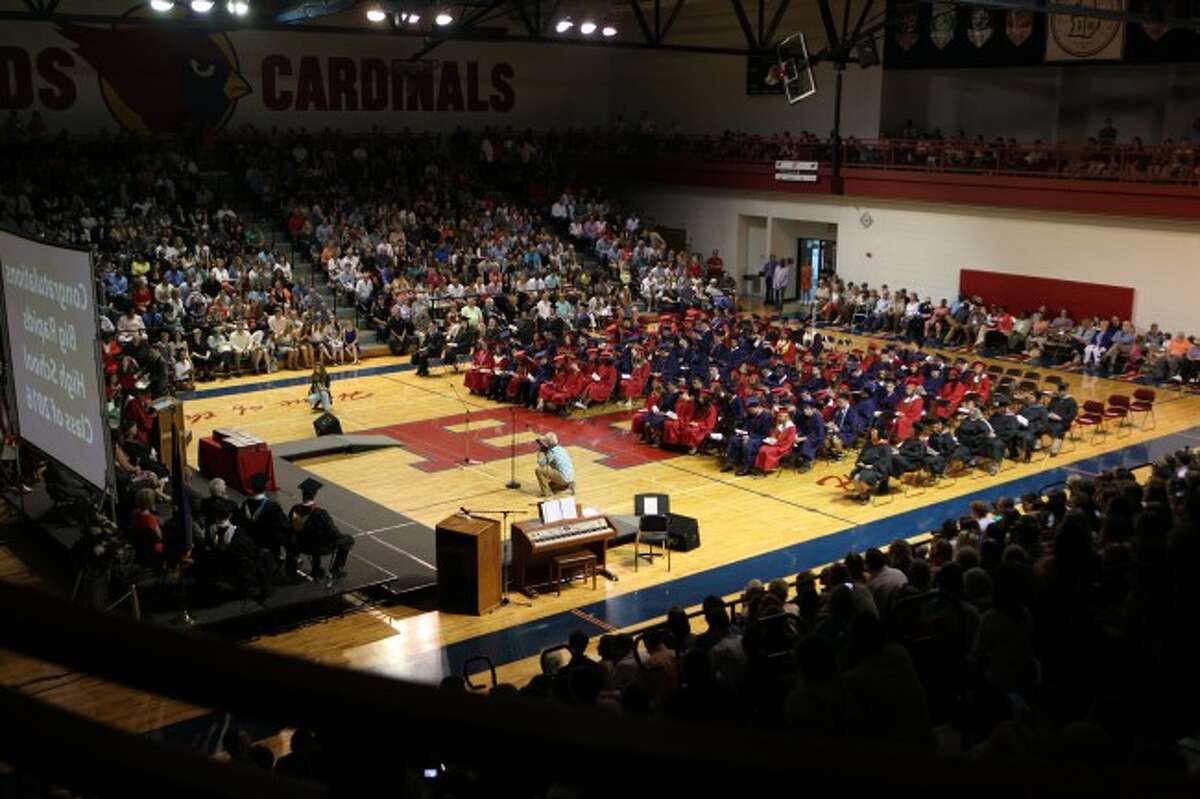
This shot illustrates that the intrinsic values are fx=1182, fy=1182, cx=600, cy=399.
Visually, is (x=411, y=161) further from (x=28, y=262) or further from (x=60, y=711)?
(x=60, y=711)

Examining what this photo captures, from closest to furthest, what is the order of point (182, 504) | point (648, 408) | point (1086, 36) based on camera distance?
point (182, 504) < point (648, 408) < point (1086, 36)

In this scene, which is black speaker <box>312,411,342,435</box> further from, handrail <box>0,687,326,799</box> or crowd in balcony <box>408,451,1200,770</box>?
handrail <box>0,687,326,799</box>

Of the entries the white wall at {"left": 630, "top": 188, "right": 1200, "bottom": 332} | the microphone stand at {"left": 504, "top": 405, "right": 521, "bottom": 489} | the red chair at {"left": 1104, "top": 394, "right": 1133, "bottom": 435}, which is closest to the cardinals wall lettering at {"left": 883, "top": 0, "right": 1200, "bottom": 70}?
the white wall at {"left": 630, "top": 188, "right": 1200, "bottom": 332}

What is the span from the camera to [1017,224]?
27.7 m

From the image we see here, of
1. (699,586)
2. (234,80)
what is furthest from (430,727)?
(234,80)

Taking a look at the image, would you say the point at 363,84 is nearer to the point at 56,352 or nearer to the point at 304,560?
the point at 56,352

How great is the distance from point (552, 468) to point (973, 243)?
17.0 metres

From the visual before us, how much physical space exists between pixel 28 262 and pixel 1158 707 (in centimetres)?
1082

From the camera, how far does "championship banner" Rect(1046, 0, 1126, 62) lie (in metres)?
27.0

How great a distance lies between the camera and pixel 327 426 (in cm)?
1877

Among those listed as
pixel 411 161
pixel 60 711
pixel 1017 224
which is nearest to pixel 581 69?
pixel 411 161

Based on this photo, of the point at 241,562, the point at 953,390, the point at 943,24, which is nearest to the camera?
the point at 241,562

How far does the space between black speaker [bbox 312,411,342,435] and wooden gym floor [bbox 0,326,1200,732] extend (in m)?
0.63

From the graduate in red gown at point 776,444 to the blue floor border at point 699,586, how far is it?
226 centimetres
